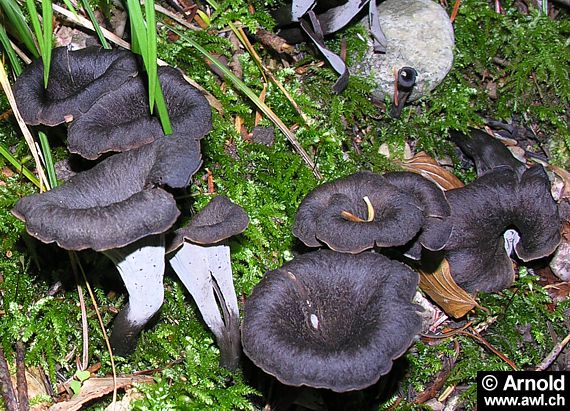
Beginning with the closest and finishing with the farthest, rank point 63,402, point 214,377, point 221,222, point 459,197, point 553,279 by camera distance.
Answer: point 221,222, point 63,402, point 214,377, point 459,197, point 553,279

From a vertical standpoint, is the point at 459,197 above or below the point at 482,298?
above

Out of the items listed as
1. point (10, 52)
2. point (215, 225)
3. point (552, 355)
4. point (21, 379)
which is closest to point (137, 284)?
point (215, 225)

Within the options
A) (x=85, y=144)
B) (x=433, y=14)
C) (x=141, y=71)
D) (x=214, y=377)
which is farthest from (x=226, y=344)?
(x=433, y=14)

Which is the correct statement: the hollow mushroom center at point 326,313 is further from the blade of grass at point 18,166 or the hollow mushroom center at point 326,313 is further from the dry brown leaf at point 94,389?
the blade of grass at point 18,166

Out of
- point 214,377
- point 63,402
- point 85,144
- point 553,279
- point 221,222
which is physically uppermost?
point 85,144

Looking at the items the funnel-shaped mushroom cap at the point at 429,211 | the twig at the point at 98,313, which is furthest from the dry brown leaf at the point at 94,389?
the funnel-shaped mushroom cap at the point at 429,211

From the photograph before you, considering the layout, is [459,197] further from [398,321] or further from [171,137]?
[171,137]
